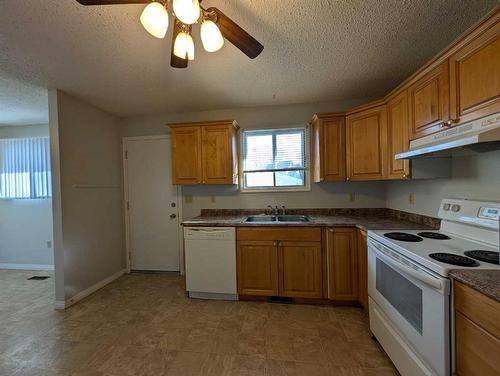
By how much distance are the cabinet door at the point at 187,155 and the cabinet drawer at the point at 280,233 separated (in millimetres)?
1002

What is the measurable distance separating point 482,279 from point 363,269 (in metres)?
1.33

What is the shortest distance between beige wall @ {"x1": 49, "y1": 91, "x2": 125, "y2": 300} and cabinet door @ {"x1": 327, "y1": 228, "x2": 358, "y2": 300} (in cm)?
301

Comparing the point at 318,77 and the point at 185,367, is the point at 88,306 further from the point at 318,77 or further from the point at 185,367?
the point at 318,77

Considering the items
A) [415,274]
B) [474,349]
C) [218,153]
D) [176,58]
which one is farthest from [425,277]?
[218,153]

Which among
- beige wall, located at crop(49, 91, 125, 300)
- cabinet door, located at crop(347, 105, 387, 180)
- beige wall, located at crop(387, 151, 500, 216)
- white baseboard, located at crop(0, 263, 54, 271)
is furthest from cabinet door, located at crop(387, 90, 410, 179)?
white baseboard, located at crop(0, 263, 54, 271)

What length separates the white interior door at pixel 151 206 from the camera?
355 cm

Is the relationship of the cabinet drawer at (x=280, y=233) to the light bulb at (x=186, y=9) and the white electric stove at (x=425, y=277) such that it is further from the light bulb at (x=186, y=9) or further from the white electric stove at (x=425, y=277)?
the light bulb at (x=186, y=9)

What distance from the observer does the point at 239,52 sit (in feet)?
6.42

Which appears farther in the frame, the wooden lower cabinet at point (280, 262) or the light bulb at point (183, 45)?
the wooden lower cabinet at point (280, 262)

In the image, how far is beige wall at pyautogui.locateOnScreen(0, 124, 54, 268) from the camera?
12.7 feet

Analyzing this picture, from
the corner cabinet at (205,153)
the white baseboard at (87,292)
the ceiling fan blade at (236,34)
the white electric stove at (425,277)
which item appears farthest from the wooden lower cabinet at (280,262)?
the white baseboard at (87,292)

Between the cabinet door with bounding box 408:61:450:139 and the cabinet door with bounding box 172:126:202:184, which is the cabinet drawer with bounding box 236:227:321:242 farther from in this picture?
the cabinet door with bounding box 408:61:450:139

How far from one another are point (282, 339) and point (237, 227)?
46.8 inches

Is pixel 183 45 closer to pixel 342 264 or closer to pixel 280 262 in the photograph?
pixel 280 262
